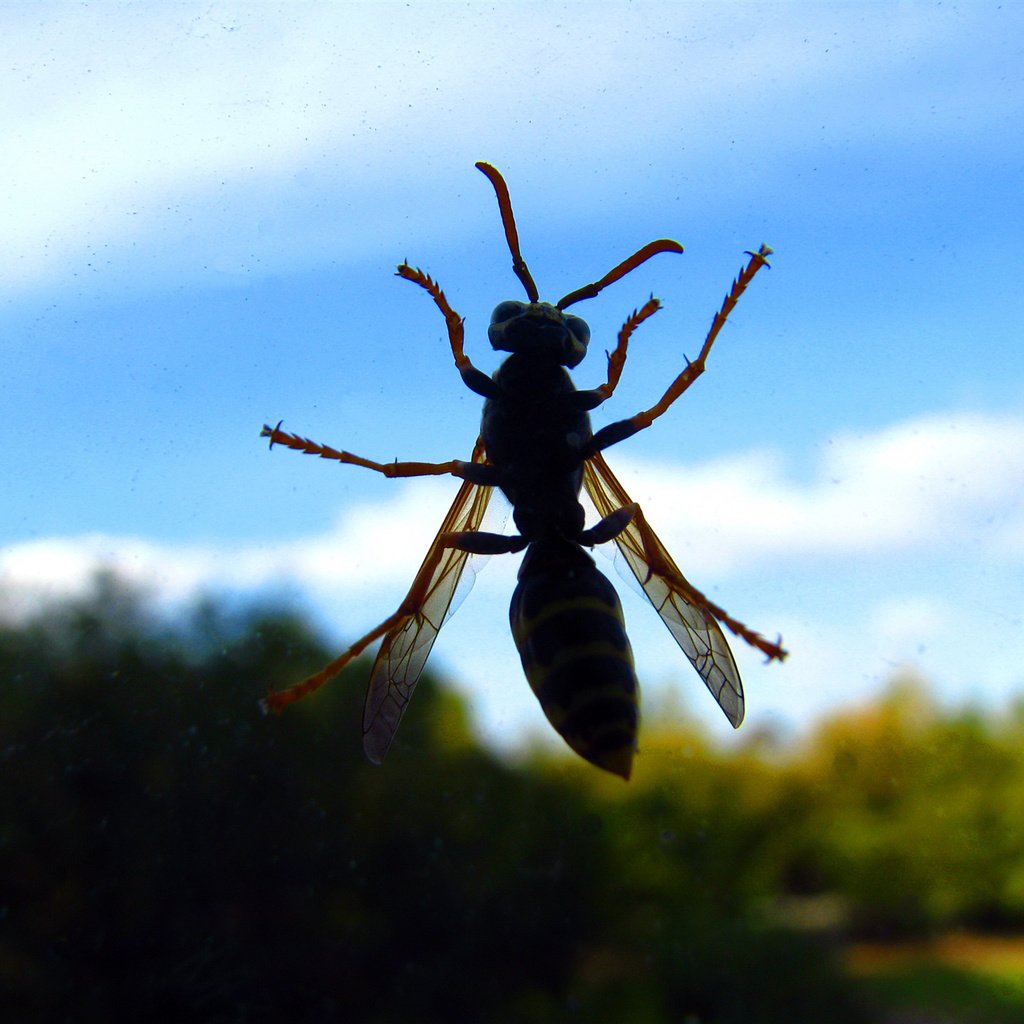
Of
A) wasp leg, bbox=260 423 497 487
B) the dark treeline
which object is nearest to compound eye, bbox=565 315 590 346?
wasp leg, bbox=260 423 497 487

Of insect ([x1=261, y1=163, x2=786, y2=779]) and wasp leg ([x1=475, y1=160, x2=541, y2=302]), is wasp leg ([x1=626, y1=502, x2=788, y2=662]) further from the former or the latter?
wasp leg ([x1=475, y1=160, x2=541, y2=302])

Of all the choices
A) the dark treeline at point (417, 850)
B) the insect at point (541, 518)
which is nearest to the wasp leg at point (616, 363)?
the insect at point (541, 518)

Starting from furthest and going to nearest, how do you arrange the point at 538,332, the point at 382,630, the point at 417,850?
1. the point at 417,850
2. the point at 538,332
3. the point at 382,630

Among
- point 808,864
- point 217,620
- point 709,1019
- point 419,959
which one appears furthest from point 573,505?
point 808,864

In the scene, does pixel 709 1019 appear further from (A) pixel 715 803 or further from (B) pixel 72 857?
(B) pixel 72 857

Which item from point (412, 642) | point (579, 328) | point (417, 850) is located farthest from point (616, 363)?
point (417, 850)

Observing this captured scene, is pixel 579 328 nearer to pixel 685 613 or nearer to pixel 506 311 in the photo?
pixel 506 311

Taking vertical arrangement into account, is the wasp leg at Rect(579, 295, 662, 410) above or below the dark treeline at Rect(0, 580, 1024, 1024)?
above
